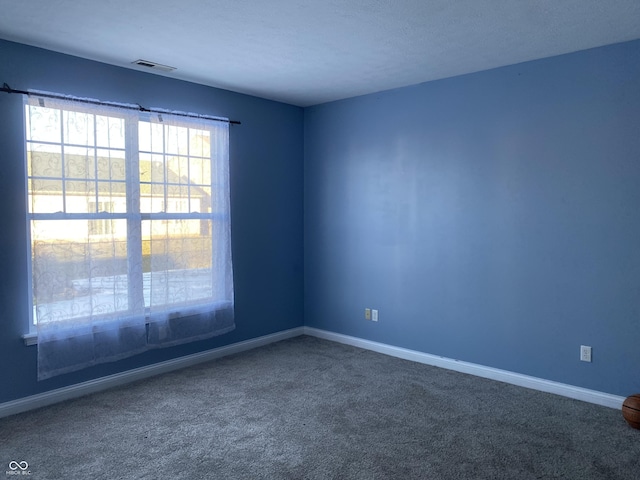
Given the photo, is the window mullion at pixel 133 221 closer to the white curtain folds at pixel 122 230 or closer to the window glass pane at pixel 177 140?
the white curtain folds at pixel 122 230

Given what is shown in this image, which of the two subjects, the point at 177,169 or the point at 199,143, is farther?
the point at 199,143

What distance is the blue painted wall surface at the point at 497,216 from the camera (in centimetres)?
329

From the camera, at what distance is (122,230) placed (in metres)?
3.72

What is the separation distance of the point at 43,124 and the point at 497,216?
3.50 meters

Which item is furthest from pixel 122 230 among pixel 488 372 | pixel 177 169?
pixel 488 372

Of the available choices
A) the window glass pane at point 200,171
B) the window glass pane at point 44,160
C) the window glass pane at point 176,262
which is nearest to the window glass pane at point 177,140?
the window glass pane at point 200,171

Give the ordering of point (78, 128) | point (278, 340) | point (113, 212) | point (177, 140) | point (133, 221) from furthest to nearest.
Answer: point (278, 340) → point (177, 140) → point (133, 221) → point (113, 212) → point (78, 128)

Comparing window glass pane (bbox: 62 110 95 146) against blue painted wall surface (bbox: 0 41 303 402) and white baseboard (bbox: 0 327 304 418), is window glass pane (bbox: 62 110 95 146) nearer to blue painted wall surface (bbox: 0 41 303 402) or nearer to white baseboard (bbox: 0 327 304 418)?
blue painted wall surface (bbox: 0 41 303 402)

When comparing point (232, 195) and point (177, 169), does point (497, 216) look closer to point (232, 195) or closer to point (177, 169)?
point (232, 195)

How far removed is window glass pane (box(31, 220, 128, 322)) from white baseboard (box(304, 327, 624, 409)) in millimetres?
2306

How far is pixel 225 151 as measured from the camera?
14.4ft

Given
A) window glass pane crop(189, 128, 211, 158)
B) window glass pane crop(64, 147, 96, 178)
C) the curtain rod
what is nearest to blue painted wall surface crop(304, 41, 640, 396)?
window glass pane crop(189, 128, 211, 158)

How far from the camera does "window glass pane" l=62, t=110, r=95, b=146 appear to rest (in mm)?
3387

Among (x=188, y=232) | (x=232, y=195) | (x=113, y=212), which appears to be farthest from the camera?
(x=232, y=195)
